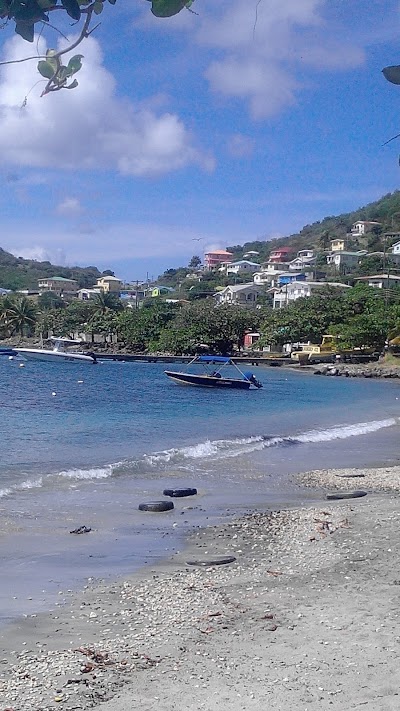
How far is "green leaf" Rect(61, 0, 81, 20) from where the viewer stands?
99.5 inches

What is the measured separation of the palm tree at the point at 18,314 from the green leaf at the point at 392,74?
112 metres

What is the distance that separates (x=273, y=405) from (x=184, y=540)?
3052 cm

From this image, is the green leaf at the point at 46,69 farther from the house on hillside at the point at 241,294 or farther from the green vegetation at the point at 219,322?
the house on hillside at the point at 241,294

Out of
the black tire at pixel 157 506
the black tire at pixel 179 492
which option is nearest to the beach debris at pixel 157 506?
the black tire at pixel 157 506

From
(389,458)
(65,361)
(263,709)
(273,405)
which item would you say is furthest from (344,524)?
(65,361)

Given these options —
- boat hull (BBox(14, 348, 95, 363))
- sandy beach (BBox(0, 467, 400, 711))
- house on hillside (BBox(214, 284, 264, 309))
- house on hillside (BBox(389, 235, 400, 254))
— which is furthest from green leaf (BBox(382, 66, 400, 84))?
house on hillside (BBox(389, 235, 400, 254))

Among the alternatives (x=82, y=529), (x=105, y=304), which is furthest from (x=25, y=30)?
(x=105, y=304)

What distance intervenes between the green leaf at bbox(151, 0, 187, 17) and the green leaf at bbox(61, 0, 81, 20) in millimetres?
316

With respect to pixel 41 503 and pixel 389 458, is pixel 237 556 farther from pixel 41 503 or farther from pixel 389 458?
pixel 389 458

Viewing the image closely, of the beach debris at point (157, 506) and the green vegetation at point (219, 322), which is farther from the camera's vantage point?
the green vegetation at point (219, 322)

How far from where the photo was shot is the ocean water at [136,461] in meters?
11.3

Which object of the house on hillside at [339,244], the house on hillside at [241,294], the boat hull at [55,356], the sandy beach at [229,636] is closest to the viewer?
the sandy beach at [229,636]

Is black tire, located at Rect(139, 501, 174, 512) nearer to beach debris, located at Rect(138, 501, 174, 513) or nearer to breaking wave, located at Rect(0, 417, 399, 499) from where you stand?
beach debris, located at Rect(138, 501, 174, 513)

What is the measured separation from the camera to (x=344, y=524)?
12711 mm
